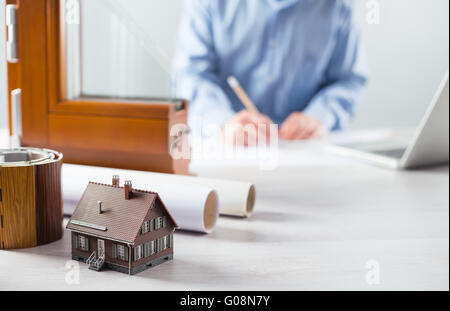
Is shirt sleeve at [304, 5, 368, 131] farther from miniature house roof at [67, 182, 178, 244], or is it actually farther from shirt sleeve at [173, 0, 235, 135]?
miniature house roof at [67, 182, 178, 244]

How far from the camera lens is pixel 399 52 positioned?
2.86 m

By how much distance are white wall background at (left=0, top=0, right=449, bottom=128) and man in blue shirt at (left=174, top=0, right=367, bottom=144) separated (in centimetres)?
34

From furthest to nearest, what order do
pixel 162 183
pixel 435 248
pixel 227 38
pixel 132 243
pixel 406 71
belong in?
pixel 406 71 < pixel 227 38 < pixel 162 183 < pixel 435 248 < pixel 132 243

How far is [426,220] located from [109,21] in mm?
645

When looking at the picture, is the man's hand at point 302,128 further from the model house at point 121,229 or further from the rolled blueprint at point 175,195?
the model house at point 121,229

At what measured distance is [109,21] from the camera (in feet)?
3.66

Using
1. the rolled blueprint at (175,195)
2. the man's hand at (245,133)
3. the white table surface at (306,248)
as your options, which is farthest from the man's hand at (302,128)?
the rolled blueprint at (175,195)

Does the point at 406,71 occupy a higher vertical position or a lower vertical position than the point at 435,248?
higher

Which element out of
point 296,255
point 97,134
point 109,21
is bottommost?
point 296,255

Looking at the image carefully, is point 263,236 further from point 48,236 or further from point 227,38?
point 227,38

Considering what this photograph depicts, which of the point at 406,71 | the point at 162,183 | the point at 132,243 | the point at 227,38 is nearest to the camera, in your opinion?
the point at 132,243

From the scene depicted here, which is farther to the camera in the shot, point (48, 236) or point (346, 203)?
point (346, 203)

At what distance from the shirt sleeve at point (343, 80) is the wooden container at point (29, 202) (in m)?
1.48

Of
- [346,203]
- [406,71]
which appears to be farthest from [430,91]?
[346,203]
